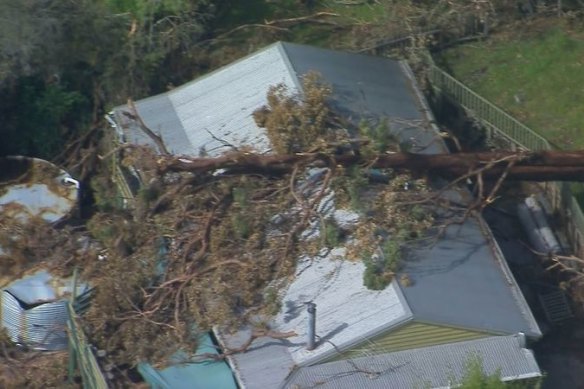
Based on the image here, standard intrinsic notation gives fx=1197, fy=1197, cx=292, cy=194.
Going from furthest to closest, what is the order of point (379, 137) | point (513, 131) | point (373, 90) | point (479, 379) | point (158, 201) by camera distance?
point (513, 131)
point (373, 90)
point (158, 201)
point (379, 137)
point (479, 379)

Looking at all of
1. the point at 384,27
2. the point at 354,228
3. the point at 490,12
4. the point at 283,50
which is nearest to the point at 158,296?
the point at 354,228

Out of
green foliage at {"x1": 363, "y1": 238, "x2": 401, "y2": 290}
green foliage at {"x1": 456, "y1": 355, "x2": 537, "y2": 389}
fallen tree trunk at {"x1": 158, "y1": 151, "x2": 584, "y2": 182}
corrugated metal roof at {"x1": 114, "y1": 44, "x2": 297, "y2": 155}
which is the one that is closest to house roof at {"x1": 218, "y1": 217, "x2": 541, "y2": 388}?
green foliage at {"x1": 363, "y1": 238, "x2": 401, "y2": 290}

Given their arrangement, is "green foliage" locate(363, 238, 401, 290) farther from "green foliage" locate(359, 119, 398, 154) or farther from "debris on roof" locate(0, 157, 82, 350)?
"debris on roof" locate(0, 157, 82, 350)

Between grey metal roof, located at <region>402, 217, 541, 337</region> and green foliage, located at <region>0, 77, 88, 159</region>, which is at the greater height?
green foliage, located at <region>0, 77, 88, 159</region>

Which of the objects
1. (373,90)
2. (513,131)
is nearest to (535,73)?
(513,131)

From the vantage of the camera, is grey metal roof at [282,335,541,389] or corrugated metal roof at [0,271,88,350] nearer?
grey metal roof at [282,335,541,389]

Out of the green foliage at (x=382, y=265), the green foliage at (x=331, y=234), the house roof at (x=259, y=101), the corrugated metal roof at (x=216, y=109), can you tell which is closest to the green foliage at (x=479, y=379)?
the green foliage at (x=382, y=265)

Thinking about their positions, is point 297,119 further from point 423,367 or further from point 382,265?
point 423,367
